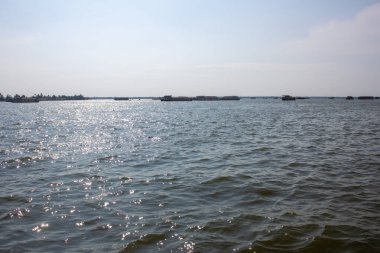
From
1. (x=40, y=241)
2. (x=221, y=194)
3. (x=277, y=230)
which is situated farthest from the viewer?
(x=221, y=194)

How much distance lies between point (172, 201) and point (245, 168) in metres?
6.19

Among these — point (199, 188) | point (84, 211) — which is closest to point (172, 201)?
point (199, 188)

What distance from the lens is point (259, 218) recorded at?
31.7ft

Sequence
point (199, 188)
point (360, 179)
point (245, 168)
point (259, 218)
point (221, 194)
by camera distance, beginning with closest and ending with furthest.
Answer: point (259, 218)
point (221, 194)
point (199, 188)
point (360, 179)
point (245, 168)

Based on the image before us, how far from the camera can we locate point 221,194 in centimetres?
1225

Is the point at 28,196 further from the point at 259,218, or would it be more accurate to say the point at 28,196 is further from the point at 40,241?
the point at 259,218

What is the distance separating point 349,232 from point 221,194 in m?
4.69

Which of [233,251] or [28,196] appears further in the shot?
[28,196]

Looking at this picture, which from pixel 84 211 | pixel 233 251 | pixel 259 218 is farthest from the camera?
pixel 84 211

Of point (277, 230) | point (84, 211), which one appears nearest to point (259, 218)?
point (277, 230)

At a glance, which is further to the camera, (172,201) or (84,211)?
(172,201)

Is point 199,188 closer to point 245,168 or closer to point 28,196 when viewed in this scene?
point 245,168

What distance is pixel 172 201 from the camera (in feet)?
37.4

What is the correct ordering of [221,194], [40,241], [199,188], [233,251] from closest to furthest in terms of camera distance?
[233,251] → [40,241] → [221,194] → [199,188]
